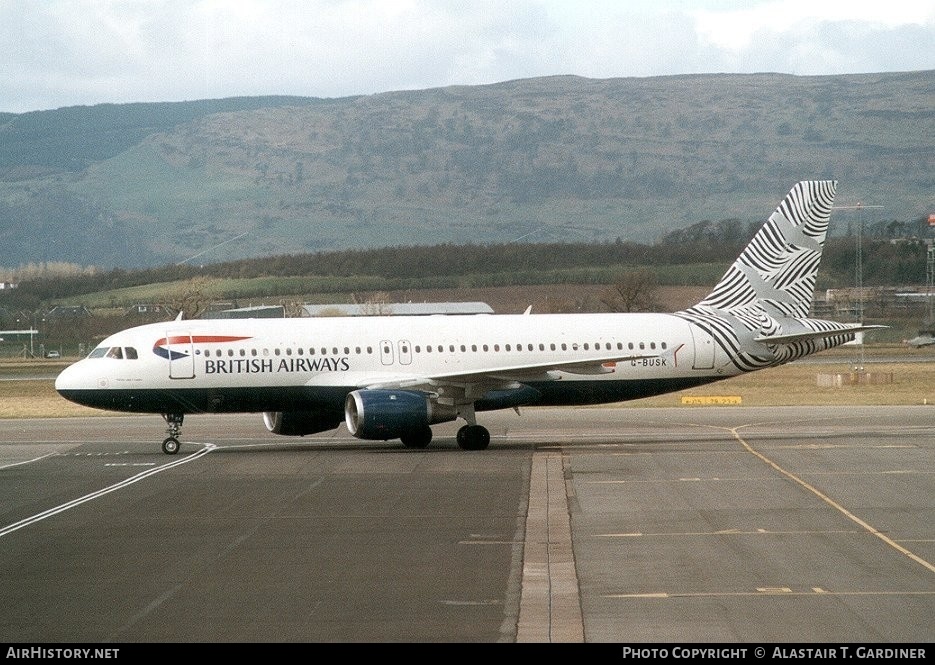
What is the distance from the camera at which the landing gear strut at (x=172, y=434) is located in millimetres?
35125

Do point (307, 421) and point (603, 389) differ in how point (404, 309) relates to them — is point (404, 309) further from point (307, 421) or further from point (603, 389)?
point (603, 389)

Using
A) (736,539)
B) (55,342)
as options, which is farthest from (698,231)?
(736,539)

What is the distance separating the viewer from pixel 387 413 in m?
33.4

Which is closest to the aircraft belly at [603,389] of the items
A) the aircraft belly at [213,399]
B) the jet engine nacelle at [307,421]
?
the aircraft belly at [213,399]

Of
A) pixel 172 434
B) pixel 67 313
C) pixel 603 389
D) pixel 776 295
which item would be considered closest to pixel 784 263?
pixel 776 295

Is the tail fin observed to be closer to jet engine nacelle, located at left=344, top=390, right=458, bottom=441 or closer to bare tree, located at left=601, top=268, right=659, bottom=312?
jet engine nacelle, located at left=344, top=390, right=458, bottom=441

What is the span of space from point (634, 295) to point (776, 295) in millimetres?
63344

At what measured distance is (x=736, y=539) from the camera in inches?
768

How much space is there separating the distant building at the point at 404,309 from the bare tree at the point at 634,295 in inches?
434

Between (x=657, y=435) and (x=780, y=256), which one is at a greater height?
(x=780, y=256)

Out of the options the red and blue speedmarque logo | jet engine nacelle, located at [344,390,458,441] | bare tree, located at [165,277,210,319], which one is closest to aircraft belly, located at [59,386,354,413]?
the red and blue speedmarque logo
